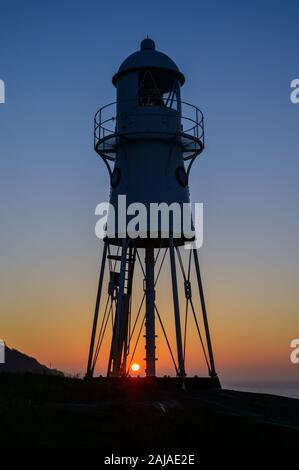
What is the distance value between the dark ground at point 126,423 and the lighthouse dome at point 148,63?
1760 centimetres

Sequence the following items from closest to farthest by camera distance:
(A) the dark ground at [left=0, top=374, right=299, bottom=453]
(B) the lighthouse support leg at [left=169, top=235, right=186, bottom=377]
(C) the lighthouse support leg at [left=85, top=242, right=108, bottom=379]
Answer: (A) the dark ground at [left=0, top=374, right=299, bottom=453] < (B) the lighthouse support leg at [left=169, top=235, right=186, bottom=377] < (C) the lighthouse support leg at [left=85, top=242, right=108, bottom=379]

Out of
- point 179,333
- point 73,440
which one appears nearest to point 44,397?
point 73,440

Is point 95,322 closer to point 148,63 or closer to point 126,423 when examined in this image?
point 148,63

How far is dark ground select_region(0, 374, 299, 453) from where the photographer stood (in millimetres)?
11656

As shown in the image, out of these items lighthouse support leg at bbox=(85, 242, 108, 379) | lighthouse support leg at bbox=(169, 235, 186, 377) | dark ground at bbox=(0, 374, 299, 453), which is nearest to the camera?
dark ground at bbox=(0, 374, 299, 453)

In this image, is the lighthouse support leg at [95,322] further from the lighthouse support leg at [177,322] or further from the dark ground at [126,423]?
the dark ground at [126,423]

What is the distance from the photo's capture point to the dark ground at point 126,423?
38.2ft

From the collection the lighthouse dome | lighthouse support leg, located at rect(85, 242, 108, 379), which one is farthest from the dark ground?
the lighthouse dome

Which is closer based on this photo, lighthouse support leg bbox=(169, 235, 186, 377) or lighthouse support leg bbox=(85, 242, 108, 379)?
lighthouse support leg bbox=(169, 235, 186, 377)

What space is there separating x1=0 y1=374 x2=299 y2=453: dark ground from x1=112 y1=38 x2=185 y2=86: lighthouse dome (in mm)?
17596

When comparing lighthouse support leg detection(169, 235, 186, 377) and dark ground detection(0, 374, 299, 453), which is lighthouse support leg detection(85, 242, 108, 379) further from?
dark ground detection(0, 374, 299, 453)

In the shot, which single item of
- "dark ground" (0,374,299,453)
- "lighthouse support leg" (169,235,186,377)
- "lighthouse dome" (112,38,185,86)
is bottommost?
"dark ground" (0,374,299,453)

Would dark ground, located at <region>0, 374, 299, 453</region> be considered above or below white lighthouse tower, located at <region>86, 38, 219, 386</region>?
below
